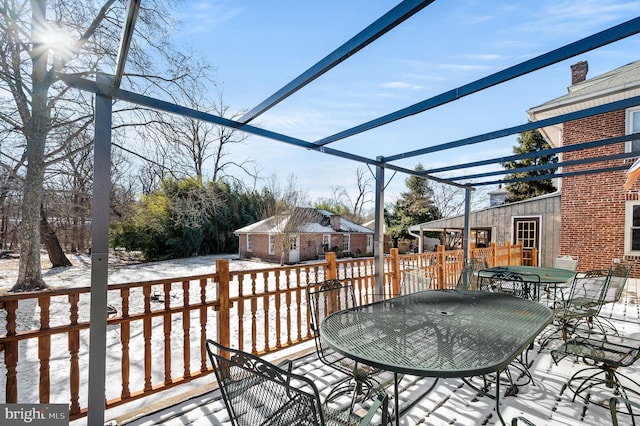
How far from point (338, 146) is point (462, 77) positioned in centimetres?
159

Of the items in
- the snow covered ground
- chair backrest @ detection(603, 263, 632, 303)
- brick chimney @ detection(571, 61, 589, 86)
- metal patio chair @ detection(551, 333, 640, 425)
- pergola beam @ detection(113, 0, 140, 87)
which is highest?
brick chimney @ detection(571, 61, 589, 86)

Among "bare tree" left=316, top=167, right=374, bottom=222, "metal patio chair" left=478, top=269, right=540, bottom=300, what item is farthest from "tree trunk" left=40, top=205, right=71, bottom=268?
"bare tree" left=316, top=167, right=374, bottom=222

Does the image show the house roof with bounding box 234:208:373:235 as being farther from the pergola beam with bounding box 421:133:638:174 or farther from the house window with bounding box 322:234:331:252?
the pergola beam with bounding box 421:133:638:174

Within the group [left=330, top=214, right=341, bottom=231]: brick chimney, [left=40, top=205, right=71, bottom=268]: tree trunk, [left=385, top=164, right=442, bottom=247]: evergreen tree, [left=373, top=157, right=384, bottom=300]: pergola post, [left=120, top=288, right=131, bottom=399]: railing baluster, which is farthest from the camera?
[left=385, top=164, right=442, bottom=247]: evergreen tree

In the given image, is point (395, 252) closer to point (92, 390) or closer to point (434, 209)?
point (92, 390)

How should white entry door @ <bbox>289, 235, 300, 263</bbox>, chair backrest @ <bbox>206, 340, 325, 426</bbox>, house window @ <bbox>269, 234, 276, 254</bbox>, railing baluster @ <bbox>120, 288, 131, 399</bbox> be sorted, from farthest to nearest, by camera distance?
house window @ <bbox>269, 234, 276, 254</bbox>, white entry door @ <bbox>289, 235, 300, 263</bbox>, railing baluster @ <bbox>120, 288, 131, 399</bbox>, chair backrest @ <bbox>206, 340, 325, 426</bbox>

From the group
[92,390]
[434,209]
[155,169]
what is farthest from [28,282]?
[434,209]

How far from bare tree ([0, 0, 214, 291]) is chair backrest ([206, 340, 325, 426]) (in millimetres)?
9189

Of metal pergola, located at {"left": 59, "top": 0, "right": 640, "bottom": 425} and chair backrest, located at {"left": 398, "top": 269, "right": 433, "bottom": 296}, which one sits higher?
metal pergola, located at {"left": 59, "top": 0, "right": 640, "bottom": 425}

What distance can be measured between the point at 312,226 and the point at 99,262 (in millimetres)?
18675

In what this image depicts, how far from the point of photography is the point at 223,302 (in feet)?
9.37

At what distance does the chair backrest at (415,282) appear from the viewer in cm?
376

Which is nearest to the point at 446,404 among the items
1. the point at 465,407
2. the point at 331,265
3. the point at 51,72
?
the point at 465,407

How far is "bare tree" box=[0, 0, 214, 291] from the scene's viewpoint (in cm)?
796
